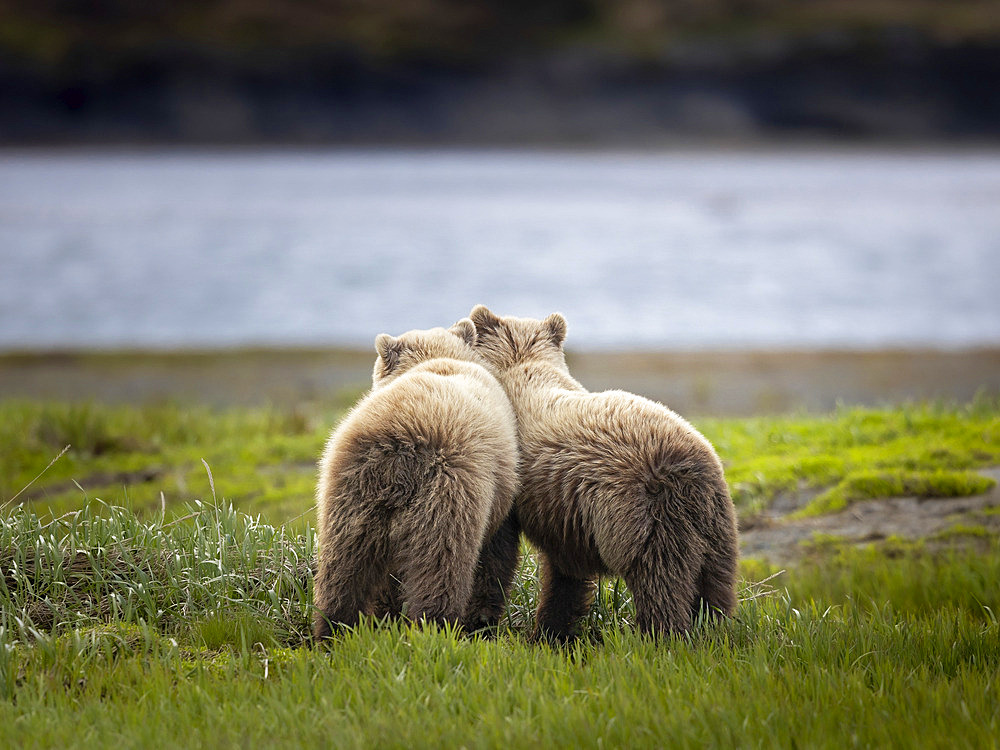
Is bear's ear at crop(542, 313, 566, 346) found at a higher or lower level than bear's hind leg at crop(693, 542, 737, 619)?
higher

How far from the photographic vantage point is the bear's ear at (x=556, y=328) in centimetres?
482

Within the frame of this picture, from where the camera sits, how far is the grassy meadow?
319cm

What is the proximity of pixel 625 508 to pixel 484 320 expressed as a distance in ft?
4.56

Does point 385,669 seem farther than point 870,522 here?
No

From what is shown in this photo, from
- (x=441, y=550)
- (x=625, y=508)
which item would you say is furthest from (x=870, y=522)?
(x=441, y=550)

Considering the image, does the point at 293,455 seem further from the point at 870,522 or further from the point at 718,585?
the point at 718,585

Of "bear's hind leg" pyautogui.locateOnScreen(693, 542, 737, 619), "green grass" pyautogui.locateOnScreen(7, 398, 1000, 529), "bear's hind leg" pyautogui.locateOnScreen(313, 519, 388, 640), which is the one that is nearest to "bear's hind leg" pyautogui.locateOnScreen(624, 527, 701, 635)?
"bear's hind leg" pyautogui.locateOnScreen(693, 542, 737, 619)

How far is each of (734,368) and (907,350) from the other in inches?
186

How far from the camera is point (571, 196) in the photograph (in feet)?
374

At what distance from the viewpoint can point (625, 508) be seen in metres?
3.83

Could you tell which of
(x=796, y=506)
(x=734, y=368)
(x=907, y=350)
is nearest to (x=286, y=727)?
(x=796, y=506)

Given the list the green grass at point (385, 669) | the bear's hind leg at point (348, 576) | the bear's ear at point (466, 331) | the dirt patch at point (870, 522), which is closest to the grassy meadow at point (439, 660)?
the green grass at point (385, 669)

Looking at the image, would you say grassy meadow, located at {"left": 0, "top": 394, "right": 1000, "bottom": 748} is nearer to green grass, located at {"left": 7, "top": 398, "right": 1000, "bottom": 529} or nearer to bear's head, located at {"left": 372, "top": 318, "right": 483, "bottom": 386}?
bear's head, located at {"left": 372, "top": 318, "right": 483, "bottom": 386}

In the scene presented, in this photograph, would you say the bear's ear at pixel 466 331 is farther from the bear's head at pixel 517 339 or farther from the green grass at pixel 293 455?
the green grass at pixel 293 455
